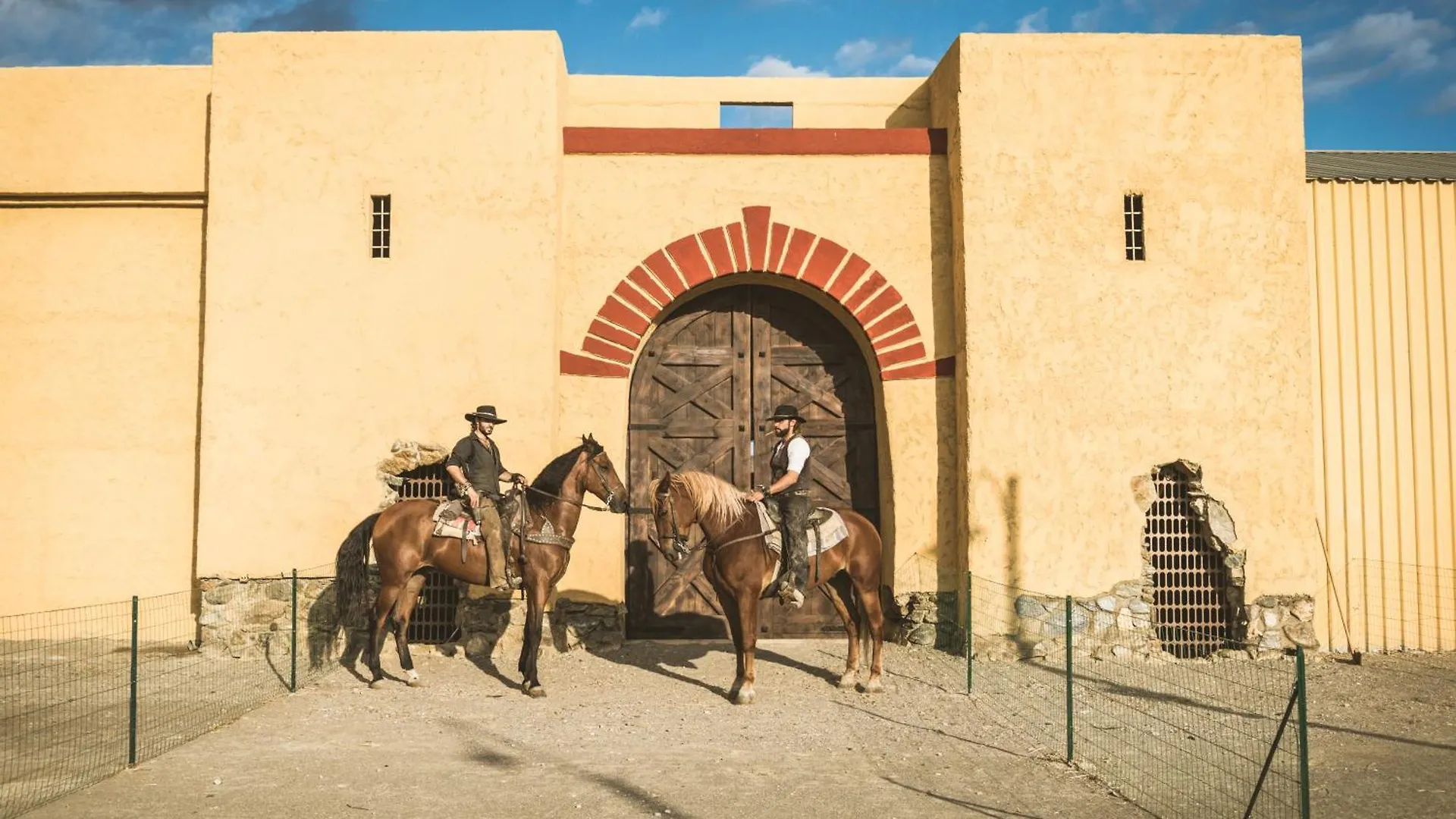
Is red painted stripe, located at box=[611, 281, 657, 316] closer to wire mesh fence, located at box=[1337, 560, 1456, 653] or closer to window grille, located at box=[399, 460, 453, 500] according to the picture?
window grille, located at box=[399, 460, 453, 500]

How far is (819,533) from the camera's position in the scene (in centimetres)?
856

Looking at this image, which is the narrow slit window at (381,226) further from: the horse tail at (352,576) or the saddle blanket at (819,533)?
the saddle blanket at (819,533)

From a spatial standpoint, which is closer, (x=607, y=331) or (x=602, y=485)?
(x=602, y=485)

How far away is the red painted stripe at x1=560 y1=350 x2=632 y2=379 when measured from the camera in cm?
1033

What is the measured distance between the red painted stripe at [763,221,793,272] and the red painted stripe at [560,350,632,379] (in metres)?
1.76

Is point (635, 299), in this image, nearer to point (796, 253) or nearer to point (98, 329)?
point (796, 253)

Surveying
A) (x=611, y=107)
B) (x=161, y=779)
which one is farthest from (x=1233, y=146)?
(x=161, y=779)

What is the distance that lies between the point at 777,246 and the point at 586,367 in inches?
86.4

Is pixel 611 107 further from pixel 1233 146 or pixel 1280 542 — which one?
pixel 1280 542

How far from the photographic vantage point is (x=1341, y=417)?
10.5 metres

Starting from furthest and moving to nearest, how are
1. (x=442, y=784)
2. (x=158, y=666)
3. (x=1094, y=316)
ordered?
(x=1094, y=316) → (x=158, y=666) → (x=442, y=784)

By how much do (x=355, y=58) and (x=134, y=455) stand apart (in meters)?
4.40

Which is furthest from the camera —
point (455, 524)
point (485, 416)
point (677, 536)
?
point (485, 416)

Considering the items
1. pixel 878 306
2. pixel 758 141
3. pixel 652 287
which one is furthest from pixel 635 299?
pixel 878 306
